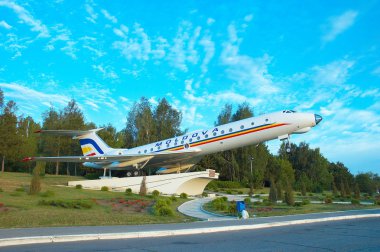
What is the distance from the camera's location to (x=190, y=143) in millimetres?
32656

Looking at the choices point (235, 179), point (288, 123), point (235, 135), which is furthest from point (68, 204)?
point (235, 179)

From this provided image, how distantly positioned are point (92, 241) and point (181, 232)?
280cm

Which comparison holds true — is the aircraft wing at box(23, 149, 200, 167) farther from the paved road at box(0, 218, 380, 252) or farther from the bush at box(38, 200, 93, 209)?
the paved road at box(0, 218, 380, 252)

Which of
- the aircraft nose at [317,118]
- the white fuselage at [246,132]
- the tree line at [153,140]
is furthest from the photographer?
the tree line at [153,140]

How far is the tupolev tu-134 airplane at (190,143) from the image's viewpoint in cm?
2881

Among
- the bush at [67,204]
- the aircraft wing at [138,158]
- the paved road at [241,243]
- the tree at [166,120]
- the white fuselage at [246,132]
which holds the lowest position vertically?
the paved road at [241,243]

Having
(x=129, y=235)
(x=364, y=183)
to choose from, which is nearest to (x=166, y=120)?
(x=364, y=183)

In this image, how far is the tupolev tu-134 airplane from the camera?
28.8 m

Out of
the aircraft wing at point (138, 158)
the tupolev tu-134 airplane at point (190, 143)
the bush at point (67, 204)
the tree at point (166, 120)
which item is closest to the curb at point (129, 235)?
the bush at point (67, 204)

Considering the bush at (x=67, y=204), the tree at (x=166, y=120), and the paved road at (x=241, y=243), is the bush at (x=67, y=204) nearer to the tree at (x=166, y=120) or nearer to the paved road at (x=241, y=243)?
the paved road at (x=241, y=243)

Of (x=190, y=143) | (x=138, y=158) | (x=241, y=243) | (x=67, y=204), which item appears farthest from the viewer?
(x=138, y=158)

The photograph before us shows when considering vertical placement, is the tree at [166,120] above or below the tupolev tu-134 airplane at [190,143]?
above

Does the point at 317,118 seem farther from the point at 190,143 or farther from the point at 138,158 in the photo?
the point at 138,158

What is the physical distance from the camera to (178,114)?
59.8 m
